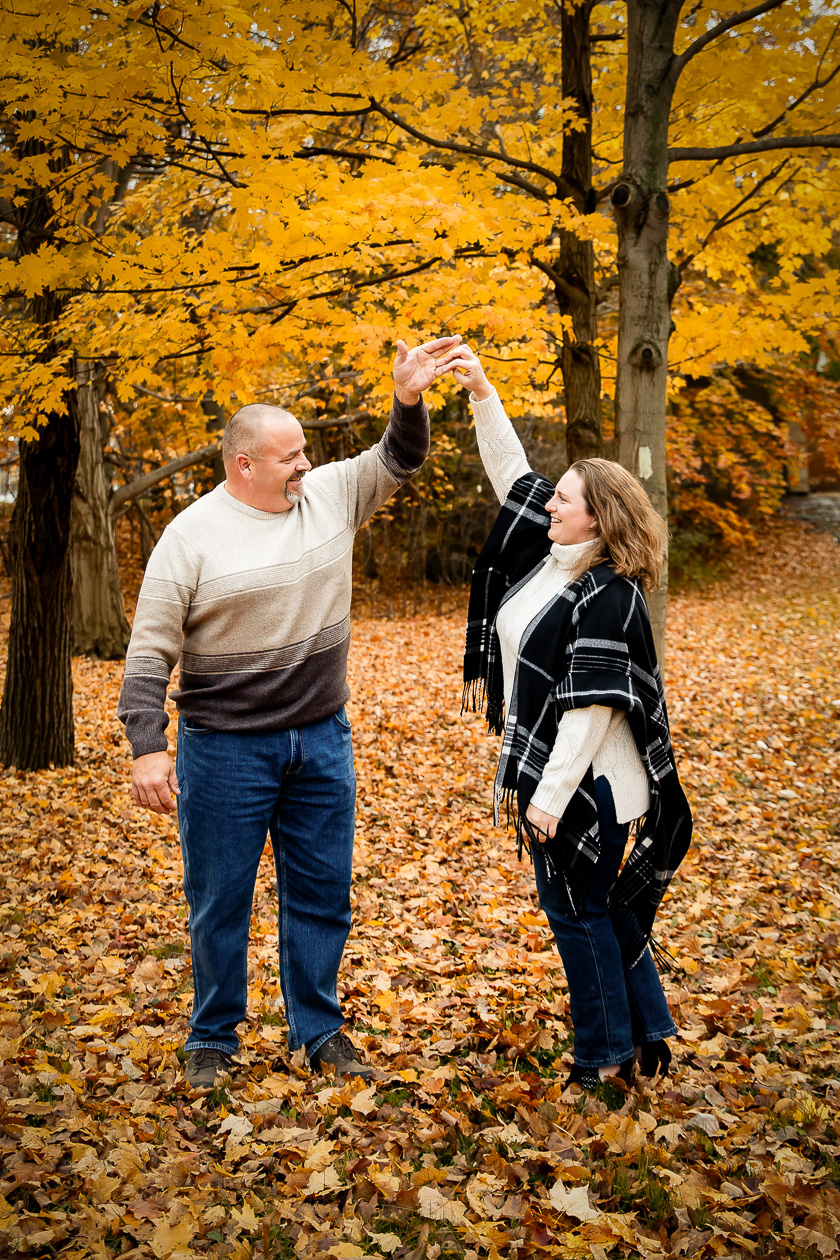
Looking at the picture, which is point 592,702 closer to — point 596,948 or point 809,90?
point 596,948

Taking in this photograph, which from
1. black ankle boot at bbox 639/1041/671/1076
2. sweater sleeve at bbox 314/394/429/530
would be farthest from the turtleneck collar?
black ankle boot at bbox 639/1041/671/1076

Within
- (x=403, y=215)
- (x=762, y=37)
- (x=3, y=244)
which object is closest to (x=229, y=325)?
(x=403, y=215)

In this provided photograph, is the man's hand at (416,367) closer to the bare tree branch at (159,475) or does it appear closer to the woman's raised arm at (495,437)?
the woman's raised arm at (495,437)

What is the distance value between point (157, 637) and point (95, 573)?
888 centimetres

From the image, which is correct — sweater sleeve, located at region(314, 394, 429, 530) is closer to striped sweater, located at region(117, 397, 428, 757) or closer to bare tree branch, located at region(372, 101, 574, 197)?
striped sweater, located at region(117, 397, 428, 757)

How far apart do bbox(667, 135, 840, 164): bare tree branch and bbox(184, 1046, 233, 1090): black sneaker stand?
506 cm

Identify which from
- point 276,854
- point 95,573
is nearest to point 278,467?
point 276,854

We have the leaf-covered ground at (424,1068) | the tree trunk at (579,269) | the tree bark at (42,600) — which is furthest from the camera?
the tree bark at (42,600)

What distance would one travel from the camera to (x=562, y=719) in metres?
2.49

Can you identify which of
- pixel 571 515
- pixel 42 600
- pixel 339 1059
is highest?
pixel 571 515

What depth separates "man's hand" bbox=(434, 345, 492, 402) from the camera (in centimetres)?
276

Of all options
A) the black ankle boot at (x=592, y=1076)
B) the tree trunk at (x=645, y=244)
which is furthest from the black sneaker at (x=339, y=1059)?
the tree trunk at (x=645, y=244)

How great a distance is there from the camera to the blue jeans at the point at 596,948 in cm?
254

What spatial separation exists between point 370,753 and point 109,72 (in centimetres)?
511
